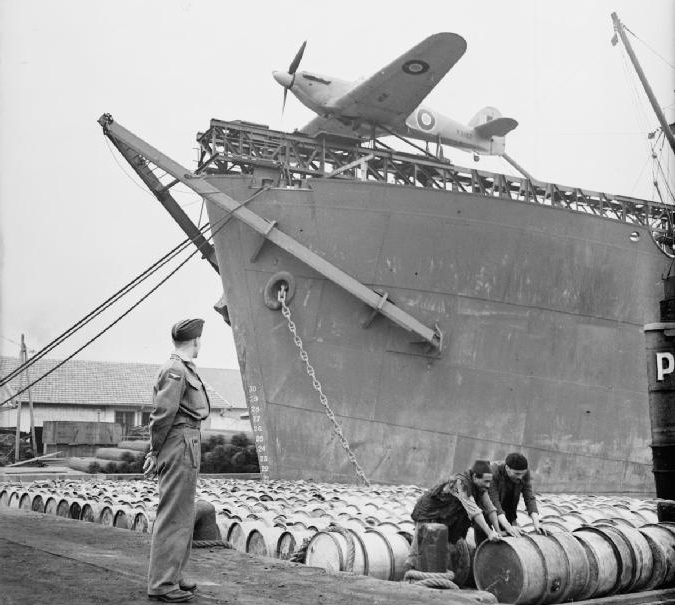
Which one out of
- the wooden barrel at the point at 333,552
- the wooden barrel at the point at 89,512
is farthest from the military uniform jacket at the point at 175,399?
the wooden barrel at the point at 89,512

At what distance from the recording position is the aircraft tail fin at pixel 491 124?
22031 mm

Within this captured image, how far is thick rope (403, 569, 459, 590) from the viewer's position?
5703 millimetres

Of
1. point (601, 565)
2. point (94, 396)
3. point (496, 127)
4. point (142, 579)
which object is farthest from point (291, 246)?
point (94, 396)

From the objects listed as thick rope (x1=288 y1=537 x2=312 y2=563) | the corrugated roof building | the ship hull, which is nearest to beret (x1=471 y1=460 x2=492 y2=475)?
thick rope (x1=288 y1=537 x2=312 y2=563)

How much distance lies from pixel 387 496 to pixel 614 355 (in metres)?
7.11

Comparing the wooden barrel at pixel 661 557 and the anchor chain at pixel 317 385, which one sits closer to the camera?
the wooden barrel at pixel 661 557

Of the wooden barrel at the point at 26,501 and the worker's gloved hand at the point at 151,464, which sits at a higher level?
the worker's gloved hand at the point at 151,464

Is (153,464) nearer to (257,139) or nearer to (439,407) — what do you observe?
(439,407)

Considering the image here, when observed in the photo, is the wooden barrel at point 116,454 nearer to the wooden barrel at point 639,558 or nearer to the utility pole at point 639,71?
the utility pole at point 639,71

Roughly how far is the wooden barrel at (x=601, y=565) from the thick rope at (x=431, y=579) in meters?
1.09

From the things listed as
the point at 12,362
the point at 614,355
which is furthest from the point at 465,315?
the point at 12,362

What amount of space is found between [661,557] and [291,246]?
28.8 ft

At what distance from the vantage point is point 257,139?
16.7m

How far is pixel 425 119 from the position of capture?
1995 centimetres
